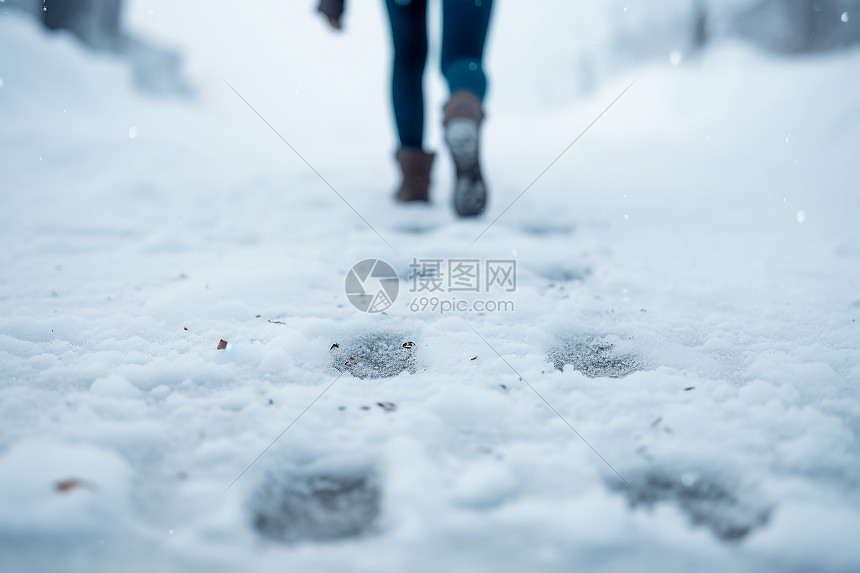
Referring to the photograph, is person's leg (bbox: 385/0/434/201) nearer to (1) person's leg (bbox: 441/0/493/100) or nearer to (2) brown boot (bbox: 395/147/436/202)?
(2) brown boot (bbox: 395/147/436/202)

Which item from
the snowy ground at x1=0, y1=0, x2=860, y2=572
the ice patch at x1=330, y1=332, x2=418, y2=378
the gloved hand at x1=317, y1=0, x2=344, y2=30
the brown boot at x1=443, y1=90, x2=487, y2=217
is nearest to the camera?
the snowy ground at x1=0, y1=0, x2=860, y2=572

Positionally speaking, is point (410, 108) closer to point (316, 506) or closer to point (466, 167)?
point (466, 167)

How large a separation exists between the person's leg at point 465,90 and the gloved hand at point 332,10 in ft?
1.46

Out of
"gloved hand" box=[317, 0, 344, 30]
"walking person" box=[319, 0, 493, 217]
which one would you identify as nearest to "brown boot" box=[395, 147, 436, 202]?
"walking person" box=[319, 0, 493, 217]

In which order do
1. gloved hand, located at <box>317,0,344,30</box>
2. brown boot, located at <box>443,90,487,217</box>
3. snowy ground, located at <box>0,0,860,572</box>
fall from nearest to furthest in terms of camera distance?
snowy ground, located at <box>0,0,860,572</box> < brown boot, located at <box>443,90,487,217</box> < gloved hand, located at <box>317,0,344,30</box>

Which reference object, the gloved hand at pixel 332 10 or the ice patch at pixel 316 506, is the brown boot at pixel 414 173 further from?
the ice patch at pixel 316 506

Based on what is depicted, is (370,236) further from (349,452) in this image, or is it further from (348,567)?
(348,567)

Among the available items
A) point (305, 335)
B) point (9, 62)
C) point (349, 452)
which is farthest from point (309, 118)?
point (349, 452)

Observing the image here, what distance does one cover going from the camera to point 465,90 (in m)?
1.75

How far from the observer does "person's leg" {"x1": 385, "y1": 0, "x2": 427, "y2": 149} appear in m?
2.00

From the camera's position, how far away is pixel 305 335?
3.51ft

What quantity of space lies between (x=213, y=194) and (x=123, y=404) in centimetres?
158

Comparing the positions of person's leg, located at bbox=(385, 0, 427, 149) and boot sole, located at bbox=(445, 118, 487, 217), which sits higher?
person's leg, located at bbox=(385, 0, 427, 149)

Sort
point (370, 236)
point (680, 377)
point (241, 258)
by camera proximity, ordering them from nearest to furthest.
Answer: point (680, 377)
point (241, 258)
point (370, 236)
